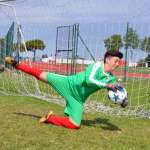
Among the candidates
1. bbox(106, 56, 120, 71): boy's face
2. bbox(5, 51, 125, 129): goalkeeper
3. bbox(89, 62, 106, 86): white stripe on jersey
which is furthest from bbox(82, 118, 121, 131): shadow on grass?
bbox(106, 56, 120, 71): boy's face

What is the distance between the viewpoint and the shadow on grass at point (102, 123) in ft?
25.5

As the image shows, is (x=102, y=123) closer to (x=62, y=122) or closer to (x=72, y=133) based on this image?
(x=62, y=122)

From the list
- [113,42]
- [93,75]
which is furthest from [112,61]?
[113,42]

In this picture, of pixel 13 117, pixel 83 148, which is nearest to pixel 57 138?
pixel 83 148

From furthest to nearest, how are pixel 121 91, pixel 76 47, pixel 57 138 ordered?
pixel 76 47 → pixel 121 91 → pixel 57 138

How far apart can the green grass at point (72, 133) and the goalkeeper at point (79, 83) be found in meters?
0.18

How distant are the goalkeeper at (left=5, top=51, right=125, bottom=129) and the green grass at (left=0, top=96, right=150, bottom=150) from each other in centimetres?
18

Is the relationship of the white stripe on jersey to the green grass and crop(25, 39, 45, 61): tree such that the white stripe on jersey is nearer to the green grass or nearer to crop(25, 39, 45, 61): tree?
the green grass

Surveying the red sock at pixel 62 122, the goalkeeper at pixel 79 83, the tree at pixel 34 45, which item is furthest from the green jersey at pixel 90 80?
the tree at pixel 34 45

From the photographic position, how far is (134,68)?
13.8 metres

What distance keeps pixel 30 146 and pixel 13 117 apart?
2.33 meters

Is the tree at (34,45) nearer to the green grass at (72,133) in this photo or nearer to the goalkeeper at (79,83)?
the green grass at (72,133)

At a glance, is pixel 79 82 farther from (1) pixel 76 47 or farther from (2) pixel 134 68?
(1) pixel 76 47

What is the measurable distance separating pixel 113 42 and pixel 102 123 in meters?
4.52
